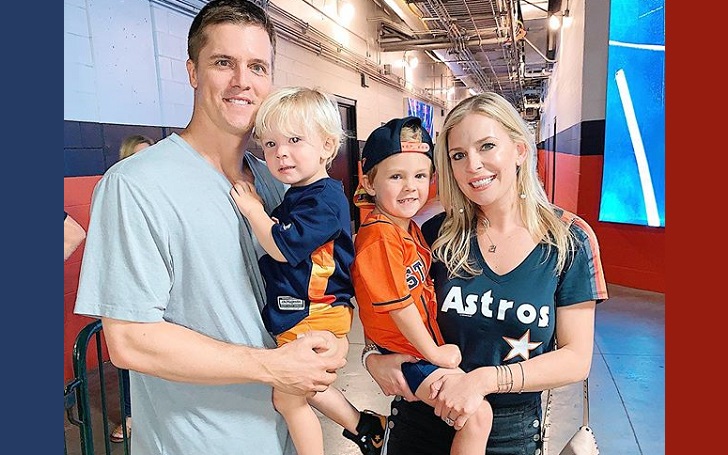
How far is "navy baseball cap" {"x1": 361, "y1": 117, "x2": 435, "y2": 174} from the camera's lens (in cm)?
155

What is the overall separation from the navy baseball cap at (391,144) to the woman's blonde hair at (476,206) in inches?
1.8

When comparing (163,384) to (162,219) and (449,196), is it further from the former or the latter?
(449,196)

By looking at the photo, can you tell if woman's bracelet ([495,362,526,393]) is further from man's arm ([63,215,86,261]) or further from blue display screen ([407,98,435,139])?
blue display screen ([407,98,435,139])

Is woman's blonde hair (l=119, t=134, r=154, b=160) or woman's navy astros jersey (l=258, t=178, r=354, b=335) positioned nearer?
woman's navy astros jersey (l=258, t=178, r=354, b=335)

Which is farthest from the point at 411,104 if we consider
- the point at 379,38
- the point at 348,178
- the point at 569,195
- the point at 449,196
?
the point at 449,196

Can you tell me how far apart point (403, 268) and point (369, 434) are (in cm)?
70

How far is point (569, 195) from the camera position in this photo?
7293 millimetres

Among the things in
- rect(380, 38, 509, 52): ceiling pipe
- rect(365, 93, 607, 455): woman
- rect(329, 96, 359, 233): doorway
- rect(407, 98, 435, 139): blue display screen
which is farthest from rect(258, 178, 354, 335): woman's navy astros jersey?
rect(407, 98, 435, 139): blue display screen

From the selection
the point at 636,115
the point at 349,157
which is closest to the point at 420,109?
the point at 349,157

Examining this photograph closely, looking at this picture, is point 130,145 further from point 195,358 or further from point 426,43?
point 426,43

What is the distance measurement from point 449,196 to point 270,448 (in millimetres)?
860

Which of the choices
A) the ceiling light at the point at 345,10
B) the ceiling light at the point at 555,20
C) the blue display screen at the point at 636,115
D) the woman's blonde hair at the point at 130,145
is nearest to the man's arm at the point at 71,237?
the woman's blonde hair at the point at 130,145

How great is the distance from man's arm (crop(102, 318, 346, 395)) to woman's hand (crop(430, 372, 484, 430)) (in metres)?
0.37

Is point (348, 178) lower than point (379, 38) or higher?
lower
